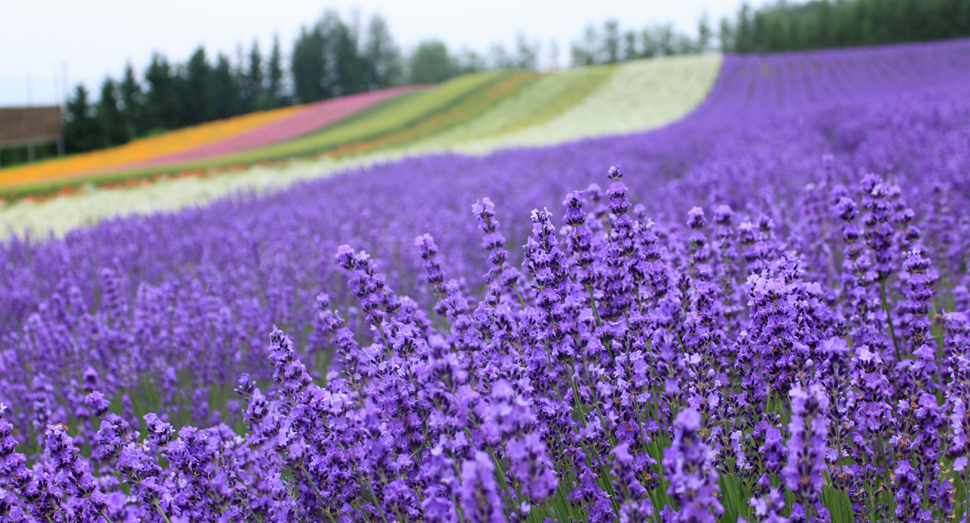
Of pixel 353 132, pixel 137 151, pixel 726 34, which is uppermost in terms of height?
pixel 726 34

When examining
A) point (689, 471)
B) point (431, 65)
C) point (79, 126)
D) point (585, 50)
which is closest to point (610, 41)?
point (585, 50)

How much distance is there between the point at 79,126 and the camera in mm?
32406

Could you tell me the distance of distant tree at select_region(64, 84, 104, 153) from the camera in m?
32.3

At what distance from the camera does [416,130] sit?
29.5 m

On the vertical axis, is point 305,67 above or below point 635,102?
above

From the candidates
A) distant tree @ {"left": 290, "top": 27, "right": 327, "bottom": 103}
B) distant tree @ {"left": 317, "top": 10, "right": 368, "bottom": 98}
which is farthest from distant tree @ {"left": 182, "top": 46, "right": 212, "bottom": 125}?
distant tree @ {"left": 317, "top": 10, "right": 368, "bottom": 98}

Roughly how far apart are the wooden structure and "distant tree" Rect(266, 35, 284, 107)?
21.6 m

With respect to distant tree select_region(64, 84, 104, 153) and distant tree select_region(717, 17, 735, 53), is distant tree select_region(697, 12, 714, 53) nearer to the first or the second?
distant tree select_region(717, 17, 735, 53)

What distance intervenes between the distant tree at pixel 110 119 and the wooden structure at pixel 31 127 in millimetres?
1953

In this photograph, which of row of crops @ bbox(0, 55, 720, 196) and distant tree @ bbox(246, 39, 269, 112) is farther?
distant tree @ bbox(246, 39, 269, 112)

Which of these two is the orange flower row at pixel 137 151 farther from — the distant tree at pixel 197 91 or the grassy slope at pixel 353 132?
the grassy slope at pixel 353 132

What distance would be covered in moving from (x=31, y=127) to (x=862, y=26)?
5693cm

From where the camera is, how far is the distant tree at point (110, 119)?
109 ft

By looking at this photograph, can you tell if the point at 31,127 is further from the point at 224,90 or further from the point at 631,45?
the point at 631,45
